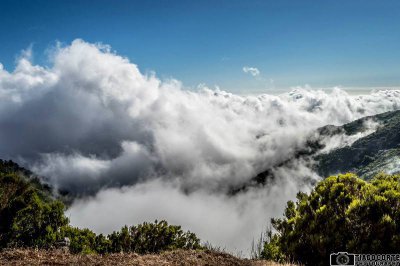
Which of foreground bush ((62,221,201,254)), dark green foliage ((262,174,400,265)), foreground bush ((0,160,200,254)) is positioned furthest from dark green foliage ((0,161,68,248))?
dark green foliage ((262,174,400,265))

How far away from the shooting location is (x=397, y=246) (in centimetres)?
1127

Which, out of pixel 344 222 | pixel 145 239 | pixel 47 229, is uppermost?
pixel 344 222

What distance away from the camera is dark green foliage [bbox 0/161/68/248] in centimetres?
1891

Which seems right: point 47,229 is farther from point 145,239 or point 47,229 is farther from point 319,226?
point 319,226

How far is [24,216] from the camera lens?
2036 cm

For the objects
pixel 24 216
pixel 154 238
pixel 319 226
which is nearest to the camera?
pixel 319 226

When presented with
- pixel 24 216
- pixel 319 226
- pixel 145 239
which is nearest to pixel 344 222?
pixel 319 226

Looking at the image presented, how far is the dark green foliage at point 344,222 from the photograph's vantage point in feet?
38.4

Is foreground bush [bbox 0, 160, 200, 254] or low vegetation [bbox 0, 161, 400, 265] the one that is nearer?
low vegetation [bbox 0, 161, 400, 265]

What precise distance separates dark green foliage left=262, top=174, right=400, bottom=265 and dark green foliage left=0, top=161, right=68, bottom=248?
13.5m

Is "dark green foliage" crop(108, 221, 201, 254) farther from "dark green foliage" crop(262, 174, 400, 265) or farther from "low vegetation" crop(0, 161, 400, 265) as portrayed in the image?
"dark green foliage" crop(262, 174, 400, 265)

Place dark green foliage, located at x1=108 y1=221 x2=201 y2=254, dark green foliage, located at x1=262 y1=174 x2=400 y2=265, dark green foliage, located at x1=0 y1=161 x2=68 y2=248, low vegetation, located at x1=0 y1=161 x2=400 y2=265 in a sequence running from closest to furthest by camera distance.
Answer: dark green foliage, located at x1=262 y1=174 x2=400 y2=265 → low vegetation, located at x1=0 y1=161 x2=400 y2=265 → dark green foliage, located at x1=0 y1=161 x2=68 y2=248 → dark green foliage, located at x1=108 y1=221 x2=201 y2=254

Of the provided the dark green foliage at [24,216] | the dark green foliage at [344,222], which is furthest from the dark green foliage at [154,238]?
the dark green foliage at [344,222]

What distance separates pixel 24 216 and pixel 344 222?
1818 centimetres
